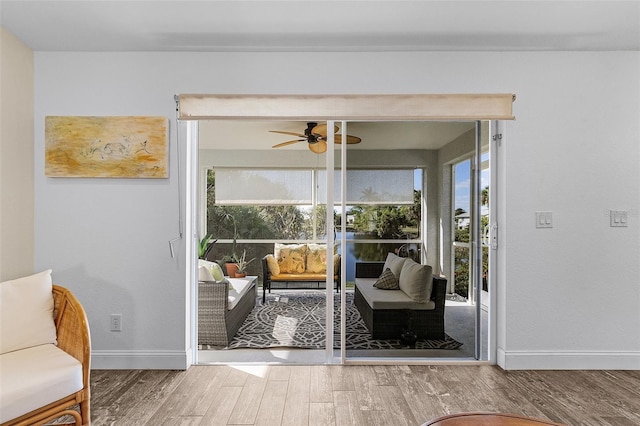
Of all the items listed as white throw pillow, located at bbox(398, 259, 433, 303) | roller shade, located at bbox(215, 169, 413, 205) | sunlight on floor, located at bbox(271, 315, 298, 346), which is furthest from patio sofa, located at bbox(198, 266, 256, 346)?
white throw pillow, located at bbox(398, 259, 433, 303)

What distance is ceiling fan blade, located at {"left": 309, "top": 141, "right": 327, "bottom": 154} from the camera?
3.10 meters

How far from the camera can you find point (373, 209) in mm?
3025

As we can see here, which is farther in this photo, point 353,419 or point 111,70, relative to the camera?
point 111,70

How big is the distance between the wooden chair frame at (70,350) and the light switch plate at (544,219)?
3.08m

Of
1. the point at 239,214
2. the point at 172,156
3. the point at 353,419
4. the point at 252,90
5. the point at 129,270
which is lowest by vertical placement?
the point at 353,419

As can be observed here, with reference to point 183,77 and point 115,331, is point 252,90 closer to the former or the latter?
point 183,77

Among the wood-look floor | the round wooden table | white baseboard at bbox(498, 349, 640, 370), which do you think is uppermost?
the round wooden table

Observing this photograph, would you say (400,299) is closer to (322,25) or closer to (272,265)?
(272,265)

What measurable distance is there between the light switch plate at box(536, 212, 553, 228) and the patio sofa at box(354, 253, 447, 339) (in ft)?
2.74

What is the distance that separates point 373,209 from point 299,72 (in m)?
1.20

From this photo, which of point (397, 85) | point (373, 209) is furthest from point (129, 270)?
point (397, 85)

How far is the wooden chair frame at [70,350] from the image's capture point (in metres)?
1.84

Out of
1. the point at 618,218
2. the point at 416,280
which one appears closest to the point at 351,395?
the point at 416,280

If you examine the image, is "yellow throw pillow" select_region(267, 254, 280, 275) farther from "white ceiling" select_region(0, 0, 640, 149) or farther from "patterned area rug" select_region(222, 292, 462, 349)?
"white ceiling" select_region(0, 0, 640, 149)
